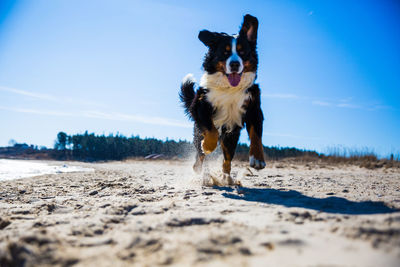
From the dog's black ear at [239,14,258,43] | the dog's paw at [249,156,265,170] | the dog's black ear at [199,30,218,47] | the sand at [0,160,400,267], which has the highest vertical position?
the dog's black ear at [239,14,258,43]

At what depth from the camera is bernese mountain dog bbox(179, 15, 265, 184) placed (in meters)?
4.14

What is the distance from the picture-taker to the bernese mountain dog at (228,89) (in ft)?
13.6

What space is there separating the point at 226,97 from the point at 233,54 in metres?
0.63

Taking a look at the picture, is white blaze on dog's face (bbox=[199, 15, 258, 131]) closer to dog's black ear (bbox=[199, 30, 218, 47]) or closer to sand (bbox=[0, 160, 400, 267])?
dog's black ear (bbox=[199, 30, 218, 47])

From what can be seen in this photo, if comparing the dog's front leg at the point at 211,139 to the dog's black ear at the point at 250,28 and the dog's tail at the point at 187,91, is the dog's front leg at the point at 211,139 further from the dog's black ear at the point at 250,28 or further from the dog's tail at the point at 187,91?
the dog's black ear at the point at 250,28

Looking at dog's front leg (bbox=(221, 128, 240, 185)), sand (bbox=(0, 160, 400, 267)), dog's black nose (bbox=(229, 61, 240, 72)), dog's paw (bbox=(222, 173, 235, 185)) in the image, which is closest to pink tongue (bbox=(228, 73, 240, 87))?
dog's black nose (bbox=(229, 61, 240, 72))

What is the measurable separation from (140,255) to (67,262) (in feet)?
1.04

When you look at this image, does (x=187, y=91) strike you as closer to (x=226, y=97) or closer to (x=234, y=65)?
(x=226, y=97)

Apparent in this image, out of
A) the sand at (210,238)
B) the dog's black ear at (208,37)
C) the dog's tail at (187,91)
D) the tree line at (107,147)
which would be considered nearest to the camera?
the sand at (210,238)

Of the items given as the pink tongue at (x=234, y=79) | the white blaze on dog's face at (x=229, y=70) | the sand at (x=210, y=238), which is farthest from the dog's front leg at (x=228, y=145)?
the sand at (x=210, y=238)

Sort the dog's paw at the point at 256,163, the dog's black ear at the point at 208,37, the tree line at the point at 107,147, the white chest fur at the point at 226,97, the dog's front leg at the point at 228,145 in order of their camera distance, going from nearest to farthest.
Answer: the dog's paw at the point at 256,163 → the white chest fur at the point at 226,97 → the dog's black ear at the point at 208,37 → the dog's front leg at the point at 228,145 → the tree line at the point at 107,147

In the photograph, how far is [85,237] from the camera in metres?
1.61

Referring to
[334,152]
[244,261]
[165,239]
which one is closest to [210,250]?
[244,261]

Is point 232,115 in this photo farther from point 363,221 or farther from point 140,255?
point 140,255
